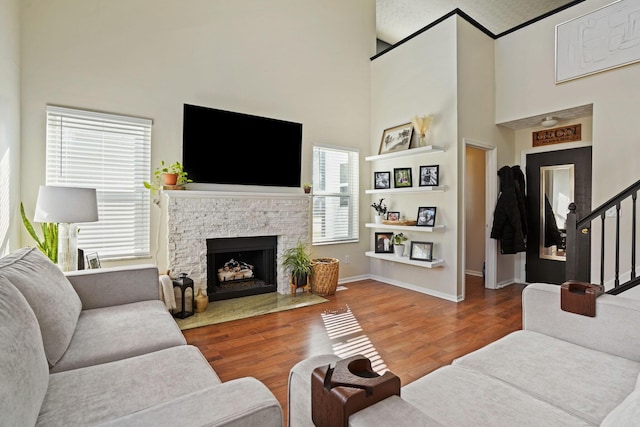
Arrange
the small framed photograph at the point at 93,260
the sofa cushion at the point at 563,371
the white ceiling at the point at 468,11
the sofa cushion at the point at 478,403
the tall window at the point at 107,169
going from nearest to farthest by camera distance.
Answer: the sofa cushion at the point at 478,403 → the sofa cushion at the point at 563,371 → the small framed photograph at the point at 93,260 → the tall window at the point at 107,169 → the white ceiling at the point at 468,11

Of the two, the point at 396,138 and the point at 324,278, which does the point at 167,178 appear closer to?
the point at 324,278

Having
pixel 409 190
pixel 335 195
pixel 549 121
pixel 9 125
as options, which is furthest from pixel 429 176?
pixel 9 125

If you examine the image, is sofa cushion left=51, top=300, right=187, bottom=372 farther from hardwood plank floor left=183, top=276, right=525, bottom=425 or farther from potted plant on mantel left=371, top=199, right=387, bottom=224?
potted plant on mantel left=371, top=199, right=387, bottom=224

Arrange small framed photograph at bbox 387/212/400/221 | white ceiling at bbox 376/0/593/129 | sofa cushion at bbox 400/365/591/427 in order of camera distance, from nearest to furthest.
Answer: sofa cushion at bbox 400/365/591/427 → small framed photograph at bbox 387/212/400/221 → white ceiling at bbox 376/0/593/129

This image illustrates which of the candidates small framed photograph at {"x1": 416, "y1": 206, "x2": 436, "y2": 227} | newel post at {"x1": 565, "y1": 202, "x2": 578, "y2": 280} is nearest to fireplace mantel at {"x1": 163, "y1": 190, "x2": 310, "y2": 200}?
small framed photograph at {"x1": 416, "y1": 206, "x2": 436, "y2": 227}

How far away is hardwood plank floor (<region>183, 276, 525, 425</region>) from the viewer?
2.32 m

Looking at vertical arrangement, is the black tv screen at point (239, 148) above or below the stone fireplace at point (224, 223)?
above

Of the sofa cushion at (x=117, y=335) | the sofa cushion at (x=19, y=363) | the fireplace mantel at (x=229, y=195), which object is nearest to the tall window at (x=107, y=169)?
the fireplace mantel at (x=229, y=195)

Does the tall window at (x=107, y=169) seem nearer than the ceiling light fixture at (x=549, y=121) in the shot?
Yes

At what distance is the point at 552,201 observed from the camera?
4.53 metres

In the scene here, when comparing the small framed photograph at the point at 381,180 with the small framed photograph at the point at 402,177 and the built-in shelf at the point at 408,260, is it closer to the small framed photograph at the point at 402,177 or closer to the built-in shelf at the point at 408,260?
the small framed photograph at the point at 402,177

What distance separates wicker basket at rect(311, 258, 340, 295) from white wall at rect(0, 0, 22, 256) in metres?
2.93

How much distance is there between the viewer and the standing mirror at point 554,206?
4383 millimetres

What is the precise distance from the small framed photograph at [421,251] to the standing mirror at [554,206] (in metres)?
1.83
